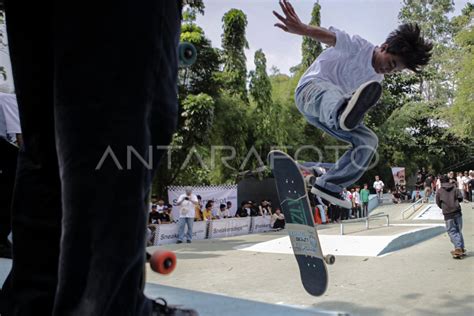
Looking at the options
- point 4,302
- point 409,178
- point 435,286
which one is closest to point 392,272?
point 435,286

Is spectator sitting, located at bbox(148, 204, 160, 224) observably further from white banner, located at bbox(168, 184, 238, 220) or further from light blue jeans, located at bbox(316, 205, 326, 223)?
light blue jeans, located at bbox(316, 205, 326, 223)

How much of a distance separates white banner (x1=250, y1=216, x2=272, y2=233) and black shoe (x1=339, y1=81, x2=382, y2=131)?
521 inches

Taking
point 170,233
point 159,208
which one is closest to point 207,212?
point 159,208

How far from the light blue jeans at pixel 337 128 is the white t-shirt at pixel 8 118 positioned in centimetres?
187

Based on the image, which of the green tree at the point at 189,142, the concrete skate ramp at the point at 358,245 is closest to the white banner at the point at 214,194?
the green tree at the point at 189,142

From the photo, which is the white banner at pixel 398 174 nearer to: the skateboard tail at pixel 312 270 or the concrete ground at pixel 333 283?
the concrete ground at pixel 333 283

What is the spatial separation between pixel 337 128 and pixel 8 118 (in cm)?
232

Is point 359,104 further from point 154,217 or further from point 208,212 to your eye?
point 208,212

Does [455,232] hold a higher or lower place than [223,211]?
lower

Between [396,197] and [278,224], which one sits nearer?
[278,224]

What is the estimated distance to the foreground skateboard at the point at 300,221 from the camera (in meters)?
3.24

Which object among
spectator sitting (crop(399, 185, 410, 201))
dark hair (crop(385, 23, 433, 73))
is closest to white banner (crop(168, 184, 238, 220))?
dark hair (crop(385, 23, 433, 73))

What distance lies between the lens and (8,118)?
10.3 feet

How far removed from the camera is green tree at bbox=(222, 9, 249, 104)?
1206 centimetres
